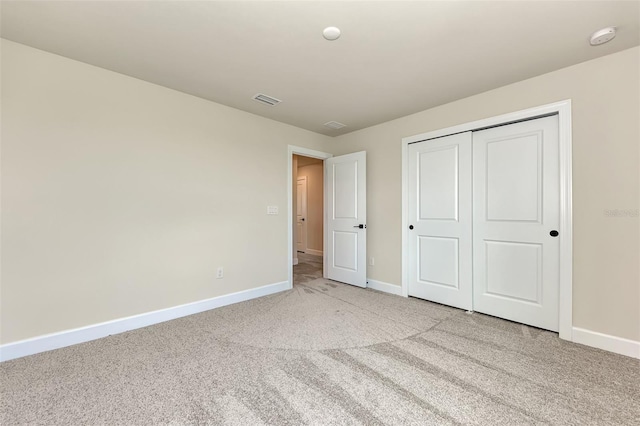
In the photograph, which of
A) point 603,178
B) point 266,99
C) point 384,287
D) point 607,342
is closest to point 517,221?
point 603,178

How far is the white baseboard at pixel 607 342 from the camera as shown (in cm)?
213

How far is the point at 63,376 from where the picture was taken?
187cm

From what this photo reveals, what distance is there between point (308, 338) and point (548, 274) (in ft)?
7.67

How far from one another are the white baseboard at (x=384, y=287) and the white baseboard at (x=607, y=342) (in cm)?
178

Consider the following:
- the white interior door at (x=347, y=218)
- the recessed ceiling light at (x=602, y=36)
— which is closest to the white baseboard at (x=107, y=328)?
the white interior door at (x=347, y=218)

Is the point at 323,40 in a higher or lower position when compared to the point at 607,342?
higher

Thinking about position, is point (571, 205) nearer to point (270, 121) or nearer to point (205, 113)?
point (270, 121)

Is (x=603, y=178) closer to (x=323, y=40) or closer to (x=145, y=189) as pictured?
(x=323, y=40)

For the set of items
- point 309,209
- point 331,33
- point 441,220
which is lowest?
point 441,220

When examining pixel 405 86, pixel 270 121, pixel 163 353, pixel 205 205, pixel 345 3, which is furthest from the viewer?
pixel 270 121

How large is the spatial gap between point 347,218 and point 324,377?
105 inches

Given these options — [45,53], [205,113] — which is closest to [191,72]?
[205,113]

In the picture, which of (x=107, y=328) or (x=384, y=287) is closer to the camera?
(x=107, y=328)

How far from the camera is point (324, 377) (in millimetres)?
1845
